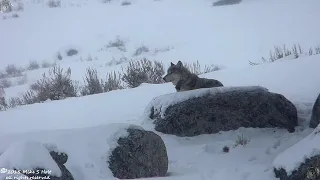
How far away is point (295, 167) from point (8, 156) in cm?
234

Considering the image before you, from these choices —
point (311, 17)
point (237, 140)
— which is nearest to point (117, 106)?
point (237, 140)

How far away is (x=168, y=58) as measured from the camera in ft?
58.1

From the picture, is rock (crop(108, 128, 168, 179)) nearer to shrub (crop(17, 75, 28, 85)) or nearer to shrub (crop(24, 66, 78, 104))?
shrub (crop(24, 66, 78, 104))

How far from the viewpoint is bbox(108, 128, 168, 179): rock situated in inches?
176

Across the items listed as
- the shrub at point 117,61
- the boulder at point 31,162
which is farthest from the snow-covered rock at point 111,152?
the shrub at point 117,61

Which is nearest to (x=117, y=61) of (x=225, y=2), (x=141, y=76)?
(x=141, y=76)

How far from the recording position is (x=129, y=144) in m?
4.51

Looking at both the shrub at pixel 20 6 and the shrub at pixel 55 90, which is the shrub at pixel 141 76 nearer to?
the shrub at pixel 55 90

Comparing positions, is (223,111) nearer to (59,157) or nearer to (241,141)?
(241,141)

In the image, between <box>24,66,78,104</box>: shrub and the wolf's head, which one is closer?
the wolf's head

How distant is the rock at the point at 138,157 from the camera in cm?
446

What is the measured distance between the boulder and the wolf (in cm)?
363

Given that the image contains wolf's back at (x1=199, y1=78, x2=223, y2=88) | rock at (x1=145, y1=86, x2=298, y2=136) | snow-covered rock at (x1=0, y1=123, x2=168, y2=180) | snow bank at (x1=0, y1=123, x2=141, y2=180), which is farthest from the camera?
wolf's back at (x1=199, y1=78, x2=223, y2=88)

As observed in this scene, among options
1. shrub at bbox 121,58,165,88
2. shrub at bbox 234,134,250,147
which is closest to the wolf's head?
shrub at bbox 234,134,250,147
